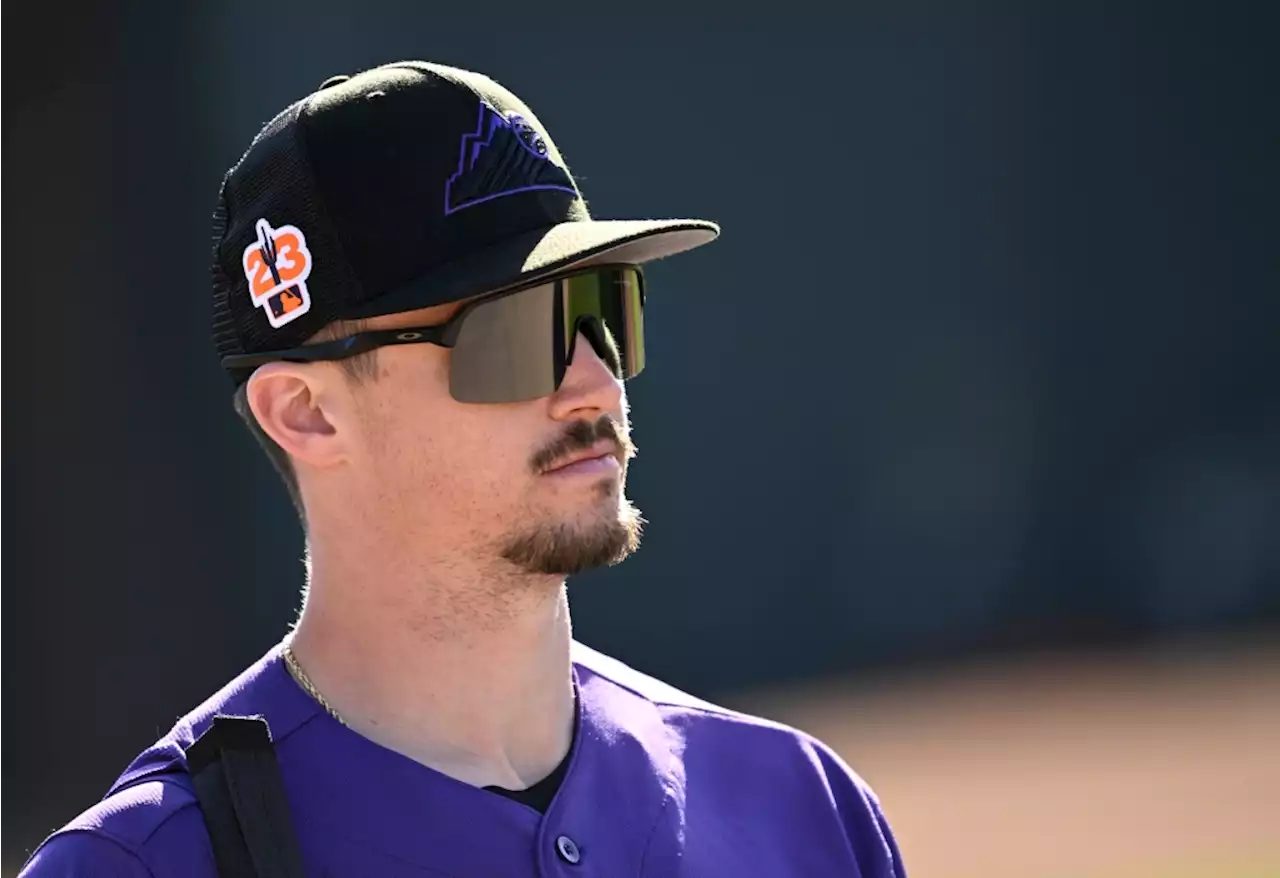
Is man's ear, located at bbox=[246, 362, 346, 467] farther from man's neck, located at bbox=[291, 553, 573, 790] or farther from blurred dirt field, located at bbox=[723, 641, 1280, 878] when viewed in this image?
blurred dirt field, located at bbox=[723, 641, 1280, 878]

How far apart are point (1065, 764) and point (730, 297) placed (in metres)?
3.01

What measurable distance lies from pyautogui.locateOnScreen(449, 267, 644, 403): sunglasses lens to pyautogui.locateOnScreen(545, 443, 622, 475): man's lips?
91 millimetres

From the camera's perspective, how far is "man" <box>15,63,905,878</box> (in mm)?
2029

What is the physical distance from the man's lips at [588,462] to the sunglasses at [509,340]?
88mm

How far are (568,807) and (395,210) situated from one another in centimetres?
75

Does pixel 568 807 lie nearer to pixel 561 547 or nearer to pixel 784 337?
pixel 561 547

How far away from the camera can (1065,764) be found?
23.1 ft

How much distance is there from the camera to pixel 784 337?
8.97m

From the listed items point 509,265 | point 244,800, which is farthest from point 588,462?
point 244,800

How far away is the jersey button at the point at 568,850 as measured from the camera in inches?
78.2

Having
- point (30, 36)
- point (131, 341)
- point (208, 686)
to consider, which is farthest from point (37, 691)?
point (30, 36)

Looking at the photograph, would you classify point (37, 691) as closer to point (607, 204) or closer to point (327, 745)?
point (607, 204)

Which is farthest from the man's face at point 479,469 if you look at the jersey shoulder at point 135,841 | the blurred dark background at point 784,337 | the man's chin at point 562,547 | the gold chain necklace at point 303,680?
the blurred dark background at point 784,337

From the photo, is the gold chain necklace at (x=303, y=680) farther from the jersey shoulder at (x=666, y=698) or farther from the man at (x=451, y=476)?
the jersey shoulder at (x=666, y=698)
